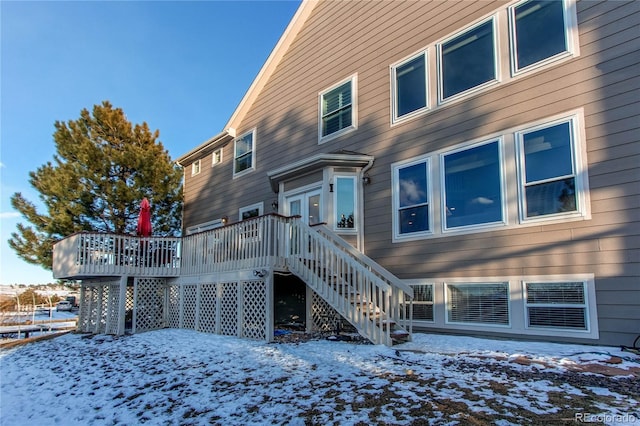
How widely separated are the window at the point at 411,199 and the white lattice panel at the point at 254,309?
301 cm

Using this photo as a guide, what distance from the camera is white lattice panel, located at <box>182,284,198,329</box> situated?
9.51m

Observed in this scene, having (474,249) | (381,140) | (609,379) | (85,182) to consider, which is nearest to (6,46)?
(85,182)

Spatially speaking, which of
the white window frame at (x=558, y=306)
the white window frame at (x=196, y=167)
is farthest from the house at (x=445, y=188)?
the white window frame at (x=196, y=167)

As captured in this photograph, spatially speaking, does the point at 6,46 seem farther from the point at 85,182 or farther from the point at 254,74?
the point at 254,74

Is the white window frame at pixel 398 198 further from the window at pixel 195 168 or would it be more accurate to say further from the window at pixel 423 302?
the window at pixel 195 168

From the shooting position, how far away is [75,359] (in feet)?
23.5

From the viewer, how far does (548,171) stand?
20.2 ft


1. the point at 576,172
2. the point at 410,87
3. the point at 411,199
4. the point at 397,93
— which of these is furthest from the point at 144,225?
the point at 576,172

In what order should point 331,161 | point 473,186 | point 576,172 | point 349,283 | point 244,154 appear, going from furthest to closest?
point 244,154 → point 331,161 → point 473,186 → point 349,283 → point 576,172

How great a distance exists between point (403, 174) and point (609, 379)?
4.97 meters

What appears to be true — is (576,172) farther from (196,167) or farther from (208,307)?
(196,167)

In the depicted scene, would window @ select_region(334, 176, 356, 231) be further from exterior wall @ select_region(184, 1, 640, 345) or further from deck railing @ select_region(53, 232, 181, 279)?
deck railing @ select_region(53, 232, 181, 279)

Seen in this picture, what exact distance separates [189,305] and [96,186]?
8653 millimetres

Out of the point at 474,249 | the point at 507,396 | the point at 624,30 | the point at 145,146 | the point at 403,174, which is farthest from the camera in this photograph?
the point at 145,146
